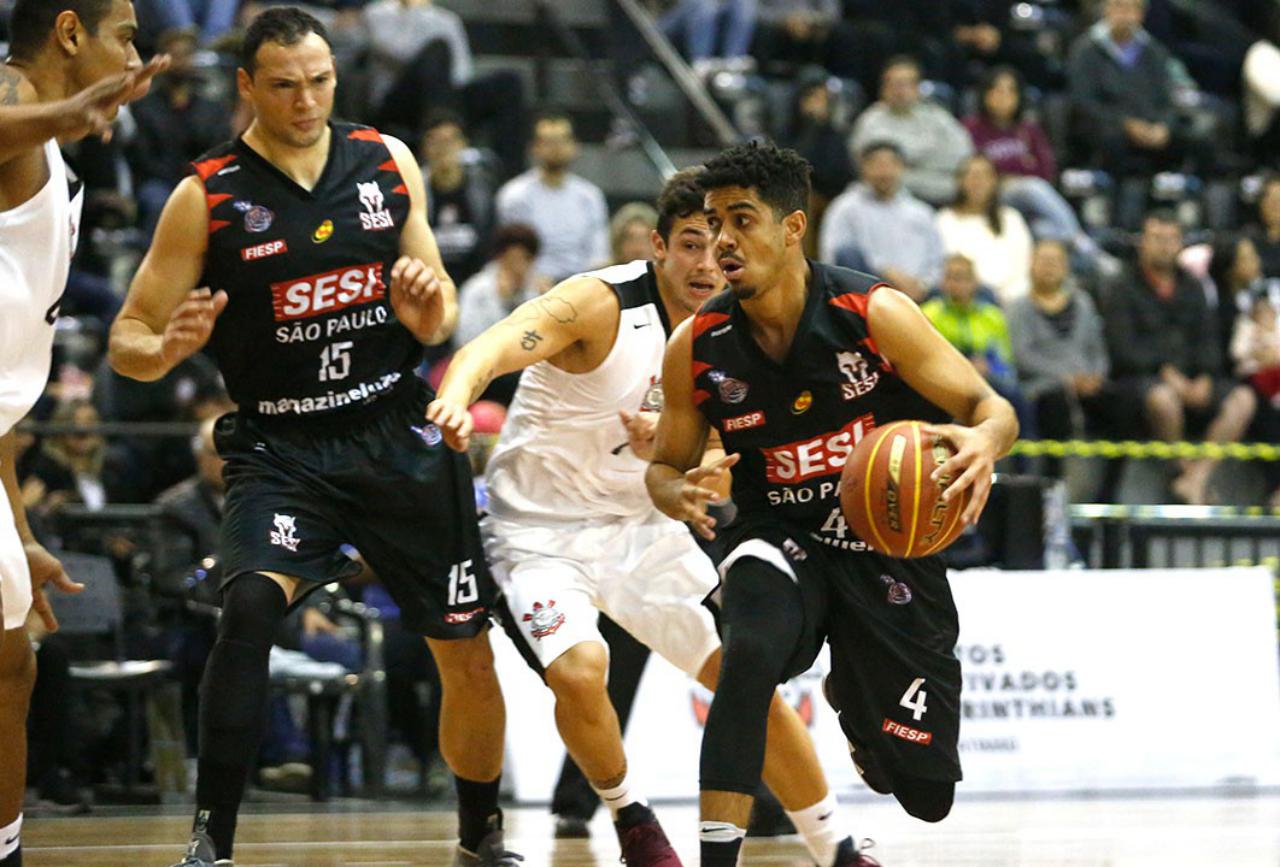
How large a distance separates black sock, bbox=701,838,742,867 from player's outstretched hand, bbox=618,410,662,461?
1448mm

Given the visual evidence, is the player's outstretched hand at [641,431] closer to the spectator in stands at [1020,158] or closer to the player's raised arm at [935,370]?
the player's raised arm at [935,370]

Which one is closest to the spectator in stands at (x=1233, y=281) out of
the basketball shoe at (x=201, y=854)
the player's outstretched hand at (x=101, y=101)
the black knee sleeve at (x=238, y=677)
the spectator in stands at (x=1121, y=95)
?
the spectator in stands at (x=1121, y=95)

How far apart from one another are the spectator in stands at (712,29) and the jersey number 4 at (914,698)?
33.5 feet

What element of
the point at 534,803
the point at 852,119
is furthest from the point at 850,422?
the point at 852,119

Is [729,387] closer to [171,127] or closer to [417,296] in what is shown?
[417,296]

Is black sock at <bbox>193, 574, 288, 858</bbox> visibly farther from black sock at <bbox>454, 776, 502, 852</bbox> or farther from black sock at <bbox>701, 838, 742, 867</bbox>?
black sock at <bbox>701, 838, 742, 867</bbox>

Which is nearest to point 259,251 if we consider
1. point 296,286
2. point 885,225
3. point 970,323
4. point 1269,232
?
point 296,286

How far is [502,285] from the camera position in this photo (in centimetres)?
1144

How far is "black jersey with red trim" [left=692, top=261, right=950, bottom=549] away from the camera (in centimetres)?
521

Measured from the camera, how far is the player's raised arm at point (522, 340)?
514cm

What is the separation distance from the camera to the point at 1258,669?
989 cm

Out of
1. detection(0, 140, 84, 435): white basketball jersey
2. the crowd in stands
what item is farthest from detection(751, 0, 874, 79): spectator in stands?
detection(0, 140, 84, 435): white basketball jersey

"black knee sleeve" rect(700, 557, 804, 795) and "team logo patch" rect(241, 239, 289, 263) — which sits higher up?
"team logo patch" rect(241, 239, 289, 263)

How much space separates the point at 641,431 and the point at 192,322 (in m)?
1.37
